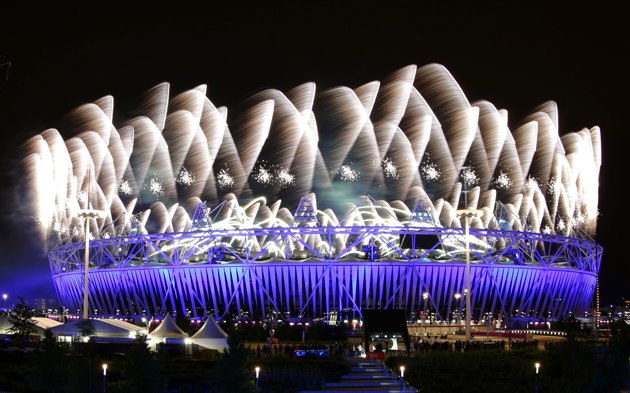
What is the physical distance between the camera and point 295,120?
79750 mm

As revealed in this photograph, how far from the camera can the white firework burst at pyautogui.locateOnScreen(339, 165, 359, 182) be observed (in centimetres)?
8506

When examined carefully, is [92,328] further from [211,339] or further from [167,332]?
[211,339]

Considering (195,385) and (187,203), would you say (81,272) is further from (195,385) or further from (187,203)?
(195,385)

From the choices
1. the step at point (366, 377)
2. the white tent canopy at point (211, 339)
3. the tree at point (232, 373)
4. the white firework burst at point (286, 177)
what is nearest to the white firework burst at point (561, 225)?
the white firework burst at point (286, 177)

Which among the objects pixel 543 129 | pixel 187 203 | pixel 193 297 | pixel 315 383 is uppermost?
pixel 543 129

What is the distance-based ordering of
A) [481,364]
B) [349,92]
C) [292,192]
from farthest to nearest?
[292,192] < [349,92] < [481,364]

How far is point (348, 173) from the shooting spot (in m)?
86.2

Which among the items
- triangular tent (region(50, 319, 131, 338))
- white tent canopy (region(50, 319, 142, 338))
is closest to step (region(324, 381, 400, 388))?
triangular tent (region(50, 319, 131, 338))

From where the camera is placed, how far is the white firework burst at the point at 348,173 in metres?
85.1

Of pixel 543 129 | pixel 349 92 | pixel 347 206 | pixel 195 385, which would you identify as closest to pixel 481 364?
pixel 195 385

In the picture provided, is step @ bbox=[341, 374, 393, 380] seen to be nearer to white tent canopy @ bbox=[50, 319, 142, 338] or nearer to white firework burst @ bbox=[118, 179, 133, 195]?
white tent canopy @ bbox=[50, 319, 142, 338]

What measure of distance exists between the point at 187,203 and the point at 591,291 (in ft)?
175

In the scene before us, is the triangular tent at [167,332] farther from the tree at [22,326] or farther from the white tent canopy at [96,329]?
the tree at [22,326]

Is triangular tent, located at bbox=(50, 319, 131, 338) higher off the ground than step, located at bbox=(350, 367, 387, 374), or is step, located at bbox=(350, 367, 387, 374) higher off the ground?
triangular tent, located at bbox=(50, 319, 131, 338)
